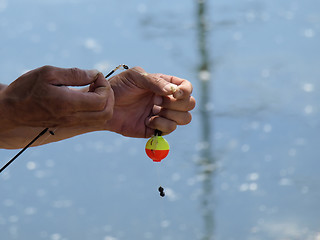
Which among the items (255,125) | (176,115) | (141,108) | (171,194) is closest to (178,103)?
(176,115)

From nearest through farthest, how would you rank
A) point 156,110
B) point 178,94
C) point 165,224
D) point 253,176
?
point 178,94 < point 156,110 < point 165,224 < point 253,176

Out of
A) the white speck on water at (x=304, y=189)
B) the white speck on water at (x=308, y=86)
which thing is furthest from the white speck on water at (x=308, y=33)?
the white speck on water at (x=304, y=189)

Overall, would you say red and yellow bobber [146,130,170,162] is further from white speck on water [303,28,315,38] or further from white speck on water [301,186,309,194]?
white speck on water [303,28,315,38]

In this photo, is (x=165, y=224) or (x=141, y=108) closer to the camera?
(x=141, y=108)

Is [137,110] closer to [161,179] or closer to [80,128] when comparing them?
[80,128]

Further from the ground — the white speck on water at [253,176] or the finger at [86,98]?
the white speck on water at [253,176]

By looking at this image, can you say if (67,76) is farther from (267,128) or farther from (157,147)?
(267,128)

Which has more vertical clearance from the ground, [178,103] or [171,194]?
[171,194]

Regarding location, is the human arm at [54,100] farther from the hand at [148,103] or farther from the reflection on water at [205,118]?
the reflection on water at [205,118]

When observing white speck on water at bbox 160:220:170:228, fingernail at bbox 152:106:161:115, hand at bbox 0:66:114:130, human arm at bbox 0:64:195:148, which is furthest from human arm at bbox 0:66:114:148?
white speck on water at bbox 160:220:170:228
